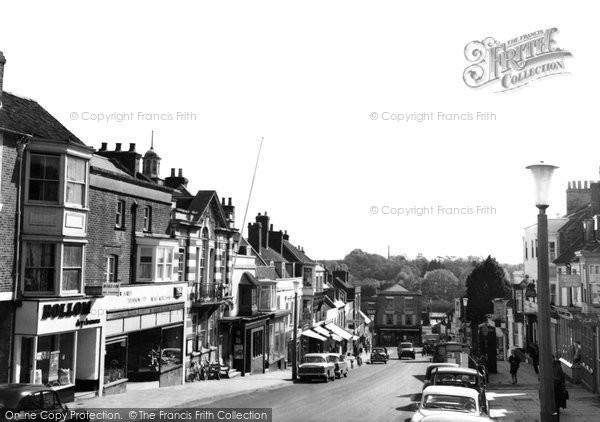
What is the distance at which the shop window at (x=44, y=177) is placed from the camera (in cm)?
2170

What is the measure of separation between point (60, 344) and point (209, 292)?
14.6 meters

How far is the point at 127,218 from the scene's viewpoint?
29.3 meters

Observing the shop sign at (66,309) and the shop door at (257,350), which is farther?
the shop door at (257,350)

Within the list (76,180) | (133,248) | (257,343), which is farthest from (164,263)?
(257,343)

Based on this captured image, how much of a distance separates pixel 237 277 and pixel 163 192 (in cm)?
1276

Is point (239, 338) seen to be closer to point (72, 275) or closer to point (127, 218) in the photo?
point (127, 218)

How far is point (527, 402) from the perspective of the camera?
937 inches

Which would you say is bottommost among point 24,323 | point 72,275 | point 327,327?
point 327,327

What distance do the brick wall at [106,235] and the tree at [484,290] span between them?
6622 cm

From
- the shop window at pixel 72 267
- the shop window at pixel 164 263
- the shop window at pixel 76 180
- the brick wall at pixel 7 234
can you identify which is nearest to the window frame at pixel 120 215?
the shop window at pixel 164 263

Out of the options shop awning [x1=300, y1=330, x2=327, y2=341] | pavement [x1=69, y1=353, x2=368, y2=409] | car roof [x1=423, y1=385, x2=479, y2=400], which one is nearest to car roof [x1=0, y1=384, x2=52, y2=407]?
pavement [x1=69, y1=353, x2=368, y2=409]

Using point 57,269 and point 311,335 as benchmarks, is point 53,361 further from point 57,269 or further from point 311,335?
point 311,335

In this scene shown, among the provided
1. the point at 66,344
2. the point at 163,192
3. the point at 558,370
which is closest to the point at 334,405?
the point at 558,370

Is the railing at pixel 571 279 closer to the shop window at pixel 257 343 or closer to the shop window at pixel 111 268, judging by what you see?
the shop window at pixel 111 268
